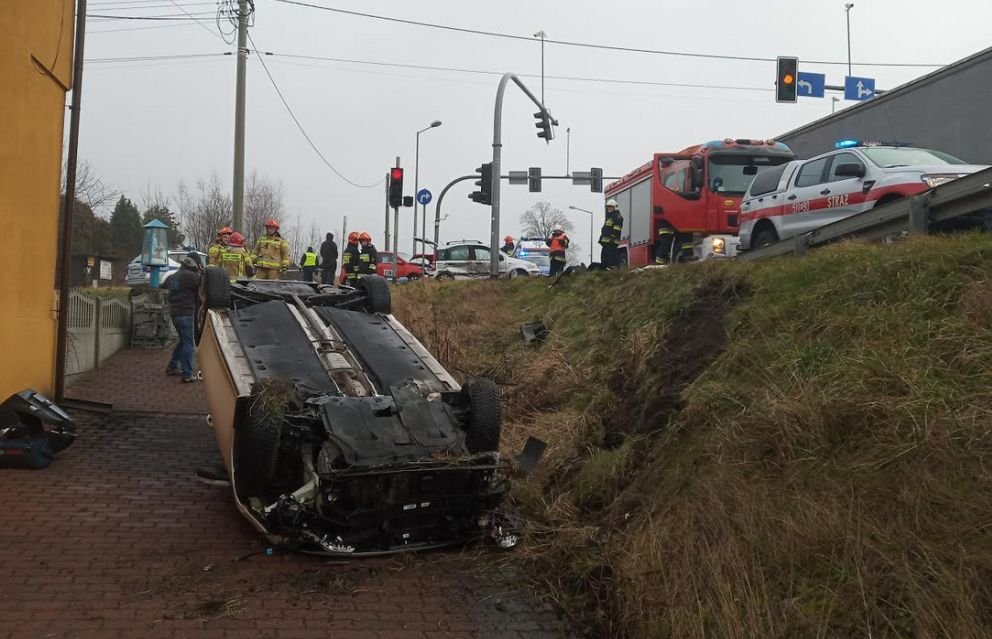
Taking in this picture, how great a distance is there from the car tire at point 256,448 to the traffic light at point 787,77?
18325 mm

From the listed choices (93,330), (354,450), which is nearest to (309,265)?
(93,330)

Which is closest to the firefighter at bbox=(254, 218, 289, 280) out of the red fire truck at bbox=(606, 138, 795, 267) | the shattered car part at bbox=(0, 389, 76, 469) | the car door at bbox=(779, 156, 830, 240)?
the shattered car part at bbox=(0, 389, 76, 469)

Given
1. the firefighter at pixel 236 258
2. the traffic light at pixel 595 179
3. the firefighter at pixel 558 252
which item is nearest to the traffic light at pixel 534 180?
the traffic light at pixel 595 179

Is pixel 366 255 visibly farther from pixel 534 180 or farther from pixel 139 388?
pixel 534 180

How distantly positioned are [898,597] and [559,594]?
195 cm

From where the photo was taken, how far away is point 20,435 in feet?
23.9

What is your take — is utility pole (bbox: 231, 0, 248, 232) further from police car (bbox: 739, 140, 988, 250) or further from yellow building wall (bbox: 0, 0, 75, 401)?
police car (bbox: 739, 140, 988, 250)

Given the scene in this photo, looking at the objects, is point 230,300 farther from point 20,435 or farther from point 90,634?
point 90,634

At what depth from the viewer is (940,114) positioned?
59.0ft

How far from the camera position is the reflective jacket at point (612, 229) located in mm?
15898

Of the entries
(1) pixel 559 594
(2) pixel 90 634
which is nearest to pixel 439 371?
(1) pixel 559 594

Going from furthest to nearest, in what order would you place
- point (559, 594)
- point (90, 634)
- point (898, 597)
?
point (559, 594) → point (90, 634) → point (898, 597)

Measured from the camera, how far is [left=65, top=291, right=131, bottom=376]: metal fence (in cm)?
→ 1123

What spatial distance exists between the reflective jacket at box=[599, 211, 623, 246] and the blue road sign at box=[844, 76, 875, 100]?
11154mm
